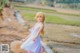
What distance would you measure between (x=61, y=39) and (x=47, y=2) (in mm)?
491

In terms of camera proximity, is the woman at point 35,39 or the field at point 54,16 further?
the field at point 54,16

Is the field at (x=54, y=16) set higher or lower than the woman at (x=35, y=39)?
higher

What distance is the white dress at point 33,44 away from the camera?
2.81 meters

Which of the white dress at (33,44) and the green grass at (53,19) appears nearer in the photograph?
the white dress at (33,44)

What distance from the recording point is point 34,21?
287 cm

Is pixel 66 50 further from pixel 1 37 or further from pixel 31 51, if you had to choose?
pixel 1 37

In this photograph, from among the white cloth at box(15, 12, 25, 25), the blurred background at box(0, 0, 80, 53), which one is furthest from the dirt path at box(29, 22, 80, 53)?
the white cloth at box(15, 12, 25, 25)

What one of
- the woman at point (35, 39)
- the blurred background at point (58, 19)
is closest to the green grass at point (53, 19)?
the blurred background at point (58, 19)

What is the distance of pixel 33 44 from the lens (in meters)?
2.82

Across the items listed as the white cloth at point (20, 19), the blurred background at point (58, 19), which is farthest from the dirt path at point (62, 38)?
the white cloth at point (20, 19)

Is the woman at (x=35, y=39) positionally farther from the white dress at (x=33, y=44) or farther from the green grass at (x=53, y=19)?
the green grass at (x=53, y=19)

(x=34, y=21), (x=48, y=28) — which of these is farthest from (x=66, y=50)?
(x=34, y=21)

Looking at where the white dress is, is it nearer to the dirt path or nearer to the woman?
the woman

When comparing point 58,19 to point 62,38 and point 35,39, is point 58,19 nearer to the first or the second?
point 62,38
